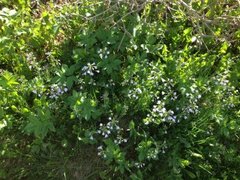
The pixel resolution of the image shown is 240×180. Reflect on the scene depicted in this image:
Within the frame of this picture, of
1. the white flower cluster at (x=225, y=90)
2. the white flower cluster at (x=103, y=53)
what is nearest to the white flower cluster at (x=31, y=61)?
the white flower cluster at (x=103, y=53)

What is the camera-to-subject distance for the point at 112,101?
3.09 m

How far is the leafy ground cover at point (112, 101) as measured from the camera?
9.68 ft

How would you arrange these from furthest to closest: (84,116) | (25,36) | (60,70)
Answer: (25,36), (60,70), (84,116)

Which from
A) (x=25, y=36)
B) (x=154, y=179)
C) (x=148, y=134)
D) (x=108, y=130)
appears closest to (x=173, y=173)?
(x=154, y=179)

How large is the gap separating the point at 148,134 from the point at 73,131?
1.97ft

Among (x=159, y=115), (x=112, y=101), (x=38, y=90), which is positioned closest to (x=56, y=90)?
(x=38, y=90)

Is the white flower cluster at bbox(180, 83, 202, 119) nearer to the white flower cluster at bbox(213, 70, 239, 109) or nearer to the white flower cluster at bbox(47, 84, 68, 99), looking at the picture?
the white flower cluster at bbox(213, 70, 239, 109)

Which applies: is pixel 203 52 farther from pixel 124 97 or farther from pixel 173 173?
pixel 173 173

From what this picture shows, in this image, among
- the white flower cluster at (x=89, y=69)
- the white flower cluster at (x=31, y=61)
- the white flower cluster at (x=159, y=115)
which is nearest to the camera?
the white flower cluster at (x=159, y=115)

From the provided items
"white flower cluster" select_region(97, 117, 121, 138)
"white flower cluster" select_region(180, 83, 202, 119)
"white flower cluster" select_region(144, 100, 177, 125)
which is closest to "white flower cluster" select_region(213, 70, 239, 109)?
"white flower cluster" select_region(180, 83, 202, 119)

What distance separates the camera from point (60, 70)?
10.1 feet

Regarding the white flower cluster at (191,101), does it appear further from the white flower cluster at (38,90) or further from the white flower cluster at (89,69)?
the white flower cluster at (38,90)

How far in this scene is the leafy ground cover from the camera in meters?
2.95

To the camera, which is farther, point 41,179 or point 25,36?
point 25,36
